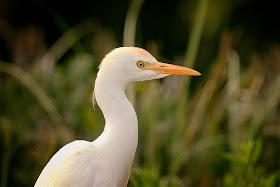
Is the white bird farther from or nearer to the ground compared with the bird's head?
nearer to the ground

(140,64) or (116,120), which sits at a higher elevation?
(140,64)

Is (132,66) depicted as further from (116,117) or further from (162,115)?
(162,115)

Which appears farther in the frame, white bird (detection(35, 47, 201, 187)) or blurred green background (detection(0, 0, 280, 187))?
blurred green background (detection(0, 0, 280, 187))

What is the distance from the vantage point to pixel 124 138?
1311 mm

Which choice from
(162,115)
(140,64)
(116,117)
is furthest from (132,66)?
(162,115)

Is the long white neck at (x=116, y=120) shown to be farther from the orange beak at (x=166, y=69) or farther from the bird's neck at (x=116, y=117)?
the orange beak at (x=166, y=69)

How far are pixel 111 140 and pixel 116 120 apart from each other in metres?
0.07

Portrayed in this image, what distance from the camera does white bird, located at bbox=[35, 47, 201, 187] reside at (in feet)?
4.13

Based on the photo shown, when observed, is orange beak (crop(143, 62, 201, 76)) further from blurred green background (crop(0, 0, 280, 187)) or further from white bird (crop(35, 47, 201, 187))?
blurred green background (crop(0, 0, 280, 187))

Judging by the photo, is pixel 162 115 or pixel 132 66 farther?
pixel 162 115

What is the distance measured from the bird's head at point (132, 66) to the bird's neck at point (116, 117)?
0.03 meters

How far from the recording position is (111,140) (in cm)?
132

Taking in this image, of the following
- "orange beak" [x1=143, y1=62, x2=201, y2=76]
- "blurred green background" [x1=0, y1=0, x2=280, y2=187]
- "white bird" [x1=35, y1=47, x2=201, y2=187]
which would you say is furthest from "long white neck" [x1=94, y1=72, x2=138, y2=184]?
"blurred green background" [x1=0, y1=0, x2=280, y2=187]

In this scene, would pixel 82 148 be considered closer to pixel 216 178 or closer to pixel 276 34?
pixel 216 178
